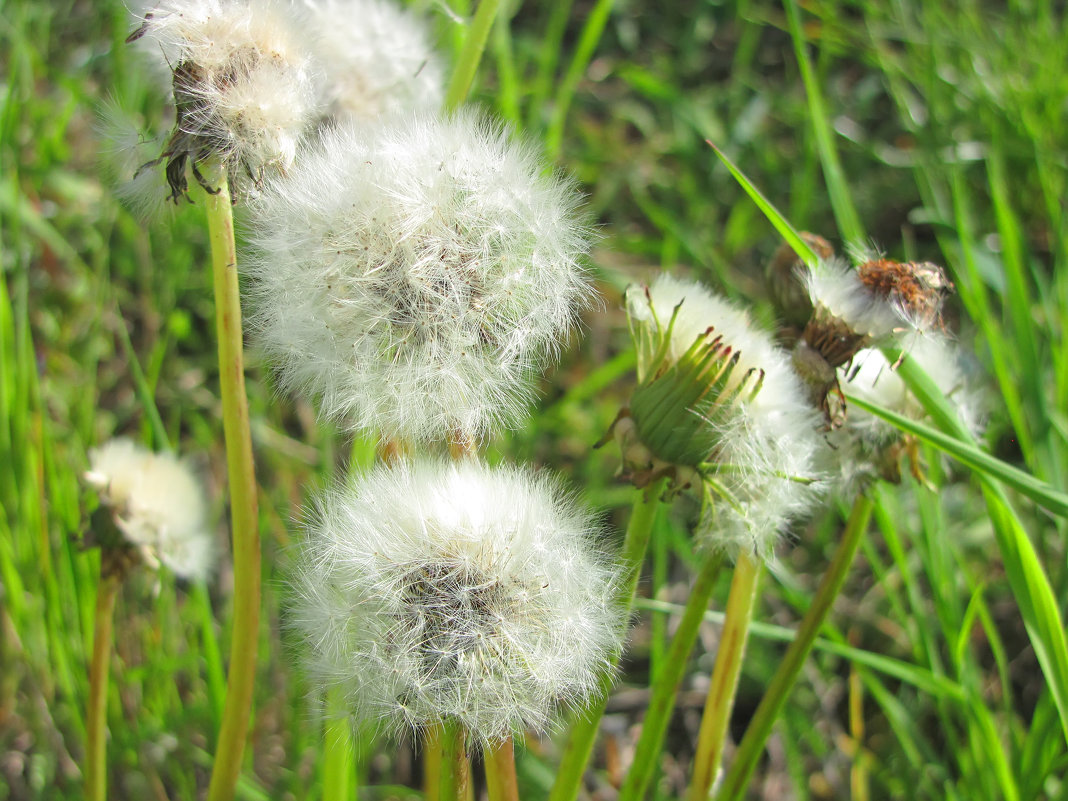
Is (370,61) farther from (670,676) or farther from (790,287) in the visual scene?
(670,676)

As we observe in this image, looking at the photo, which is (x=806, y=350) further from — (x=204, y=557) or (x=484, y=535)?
(x=204, y=557)

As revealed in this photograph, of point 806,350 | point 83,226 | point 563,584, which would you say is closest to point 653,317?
point 806,350

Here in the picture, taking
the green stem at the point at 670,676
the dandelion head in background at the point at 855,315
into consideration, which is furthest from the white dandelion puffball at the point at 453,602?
the dandelion head in background at the point at 855,315

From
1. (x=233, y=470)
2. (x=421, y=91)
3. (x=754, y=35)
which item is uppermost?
(x=754, y=35)

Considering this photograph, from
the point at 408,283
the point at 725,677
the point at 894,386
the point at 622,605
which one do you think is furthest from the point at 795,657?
the point at 408,283

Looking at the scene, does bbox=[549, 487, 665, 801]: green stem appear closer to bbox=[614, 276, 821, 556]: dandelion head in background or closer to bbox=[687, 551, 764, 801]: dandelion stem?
Result: bbox=[614, 276, 821, 556]: dandelion head in background
